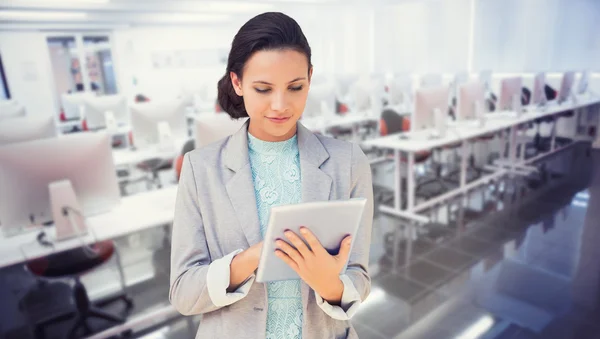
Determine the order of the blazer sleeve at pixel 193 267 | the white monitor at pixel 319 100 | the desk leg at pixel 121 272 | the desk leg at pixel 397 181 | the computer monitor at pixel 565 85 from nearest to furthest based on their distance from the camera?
the blazer sleeve at pixel 193 267 → the desk leg at pixel 121 272 → the desk leg at pixel 397 181 → the white monitor at pixel 319 100 → the computer monitor at pixel 565 85

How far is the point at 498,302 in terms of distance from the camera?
2580mm

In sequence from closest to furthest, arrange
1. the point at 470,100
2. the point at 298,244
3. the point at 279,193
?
the point at 298,244 → the point at 279,193 → the point at 470,100

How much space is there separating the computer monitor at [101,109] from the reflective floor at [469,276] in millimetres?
1917

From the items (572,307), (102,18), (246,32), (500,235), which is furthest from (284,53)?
(102,18)

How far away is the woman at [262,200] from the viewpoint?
2.61 feet

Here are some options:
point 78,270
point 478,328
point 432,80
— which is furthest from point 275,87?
point 432,80

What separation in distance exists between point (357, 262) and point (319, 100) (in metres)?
4.82

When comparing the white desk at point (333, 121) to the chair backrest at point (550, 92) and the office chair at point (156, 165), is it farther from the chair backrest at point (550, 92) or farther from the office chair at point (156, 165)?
the chair backrest at point (550, 92)

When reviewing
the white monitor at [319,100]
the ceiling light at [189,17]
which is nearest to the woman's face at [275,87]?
the white monitor at [319,100]

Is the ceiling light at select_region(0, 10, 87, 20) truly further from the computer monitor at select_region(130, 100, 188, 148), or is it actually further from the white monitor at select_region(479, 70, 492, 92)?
the white monitor at select_region(479, 70, 492, 92)

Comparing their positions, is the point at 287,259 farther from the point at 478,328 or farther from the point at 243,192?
the point at 478,328

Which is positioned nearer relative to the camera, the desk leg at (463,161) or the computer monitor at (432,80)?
the desk leg at (463,161)

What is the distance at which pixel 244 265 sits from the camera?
776mm

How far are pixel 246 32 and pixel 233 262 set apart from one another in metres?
0.46
